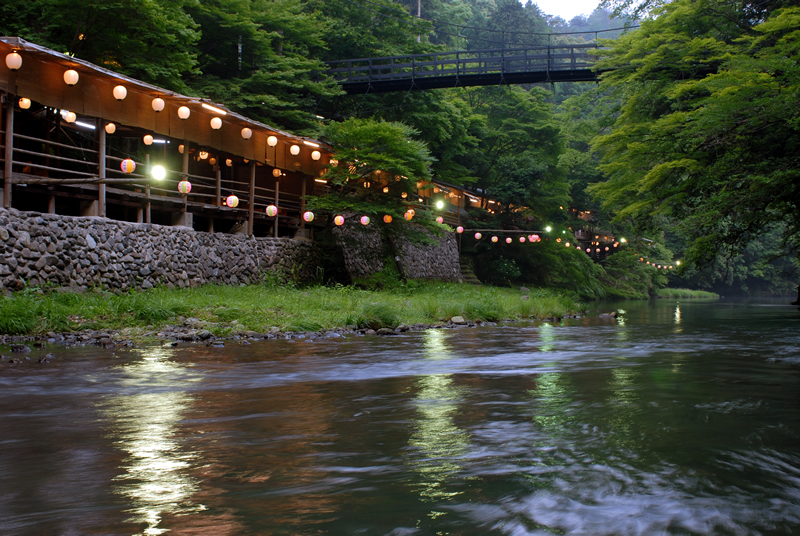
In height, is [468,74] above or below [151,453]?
above

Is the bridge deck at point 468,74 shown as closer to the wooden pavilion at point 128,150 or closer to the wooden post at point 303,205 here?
the wooden pavilion at point 128,150

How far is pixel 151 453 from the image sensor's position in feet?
15.7

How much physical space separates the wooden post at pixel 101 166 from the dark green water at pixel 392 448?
6432 millimetres

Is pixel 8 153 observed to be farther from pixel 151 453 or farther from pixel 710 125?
pixel 710 125

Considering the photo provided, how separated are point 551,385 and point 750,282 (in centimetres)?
7265

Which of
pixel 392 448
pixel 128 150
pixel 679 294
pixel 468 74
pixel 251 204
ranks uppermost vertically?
pixel 468 74

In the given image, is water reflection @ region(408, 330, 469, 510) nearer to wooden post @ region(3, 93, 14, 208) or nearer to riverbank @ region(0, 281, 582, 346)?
riverbank @ region(0, 281, 582, 346)

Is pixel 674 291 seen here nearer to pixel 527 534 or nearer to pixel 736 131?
pixel 736 131

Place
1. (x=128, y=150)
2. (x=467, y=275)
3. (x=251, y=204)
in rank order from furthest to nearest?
1. (x=467, y=275)
2. (x=251, y=204)
3. (x=128, y=150)

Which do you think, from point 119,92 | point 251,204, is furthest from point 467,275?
point 119,92

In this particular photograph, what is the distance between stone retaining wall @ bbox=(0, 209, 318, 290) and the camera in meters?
12.7

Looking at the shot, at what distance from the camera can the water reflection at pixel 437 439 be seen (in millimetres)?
4141

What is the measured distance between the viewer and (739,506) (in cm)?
379

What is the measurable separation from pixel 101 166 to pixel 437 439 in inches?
515
